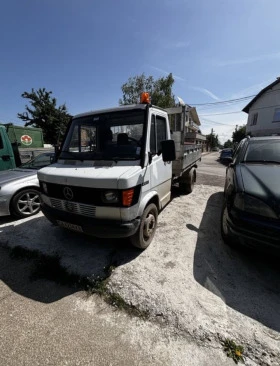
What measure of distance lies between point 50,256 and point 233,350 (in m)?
2.70

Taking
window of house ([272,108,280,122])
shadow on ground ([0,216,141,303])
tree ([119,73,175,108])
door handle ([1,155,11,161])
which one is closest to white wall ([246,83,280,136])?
window of house ([272,108,280,122])

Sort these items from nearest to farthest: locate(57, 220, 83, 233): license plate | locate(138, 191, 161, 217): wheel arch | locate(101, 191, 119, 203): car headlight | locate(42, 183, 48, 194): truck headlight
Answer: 1. locate(101, 191, 119, 203): car headlight
2. locate(57, 220, 83, 233): license plate
3. locate(138, 191, 161, 217): wheel arch
4. locate(42, 183, 48, 194): truck headlight

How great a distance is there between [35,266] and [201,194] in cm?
525

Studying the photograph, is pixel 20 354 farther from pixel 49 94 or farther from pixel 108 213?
pixel 49 94

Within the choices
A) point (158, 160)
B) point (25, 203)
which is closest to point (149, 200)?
point (158, 160)

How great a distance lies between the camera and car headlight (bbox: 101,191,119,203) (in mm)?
2433

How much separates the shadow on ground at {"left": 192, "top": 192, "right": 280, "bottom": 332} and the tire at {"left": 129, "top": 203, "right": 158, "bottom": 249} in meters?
0.84

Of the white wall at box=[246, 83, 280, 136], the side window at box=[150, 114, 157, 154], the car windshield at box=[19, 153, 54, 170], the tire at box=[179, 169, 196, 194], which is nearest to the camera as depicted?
the side window at box=[150, 114, 157, 154]

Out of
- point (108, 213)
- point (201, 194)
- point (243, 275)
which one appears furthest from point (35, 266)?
point (201, 194)

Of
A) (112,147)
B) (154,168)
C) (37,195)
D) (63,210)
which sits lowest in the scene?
(37,195)

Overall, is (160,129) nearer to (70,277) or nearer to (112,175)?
(112,175)

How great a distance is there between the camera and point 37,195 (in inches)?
182

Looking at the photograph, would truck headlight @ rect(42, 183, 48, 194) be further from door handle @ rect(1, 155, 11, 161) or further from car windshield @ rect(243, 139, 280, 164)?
door handle @ rect(1, 155, 11, 161)

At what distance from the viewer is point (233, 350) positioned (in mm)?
1736
